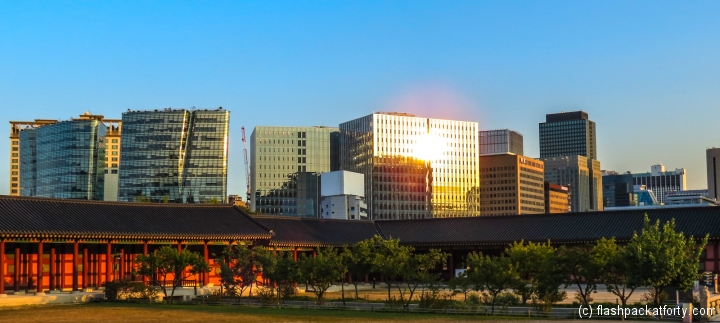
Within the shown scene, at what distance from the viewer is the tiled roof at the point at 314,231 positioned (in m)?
87.3

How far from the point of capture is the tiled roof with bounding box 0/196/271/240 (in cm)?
6600

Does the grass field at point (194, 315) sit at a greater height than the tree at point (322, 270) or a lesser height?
lesser

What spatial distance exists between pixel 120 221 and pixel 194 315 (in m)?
26.1

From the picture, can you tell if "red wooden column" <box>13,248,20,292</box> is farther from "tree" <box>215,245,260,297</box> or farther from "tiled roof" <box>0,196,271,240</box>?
"tree" <box>215,245,260,297</box>

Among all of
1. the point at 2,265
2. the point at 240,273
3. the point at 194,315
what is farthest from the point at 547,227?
the point at 2,265

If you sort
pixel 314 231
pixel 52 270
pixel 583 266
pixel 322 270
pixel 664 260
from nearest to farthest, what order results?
pixel 664 260, pixel 583 266, pixel 322 270, pixel 52 270, pixel 314 231

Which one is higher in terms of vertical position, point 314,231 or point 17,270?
point 314,231

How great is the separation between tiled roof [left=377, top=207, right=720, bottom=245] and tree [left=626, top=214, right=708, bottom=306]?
2933cm

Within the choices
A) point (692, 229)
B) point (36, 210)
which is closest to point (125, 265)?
point (36, 210)

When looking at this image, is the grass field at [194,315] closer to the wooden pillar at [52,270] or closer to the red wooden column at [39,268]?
the red wooden column at [39,268]

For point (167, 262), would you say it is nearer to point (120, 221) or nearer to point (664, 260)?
point (120, 221)

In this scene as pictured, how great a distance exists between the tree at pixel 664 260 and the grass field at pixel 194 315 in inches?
352

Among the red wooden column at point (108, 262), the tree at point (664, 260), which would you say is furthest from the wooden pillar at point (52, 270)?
the tree at point (664, 260)

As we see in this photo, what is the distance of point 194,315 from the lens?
4984 centimetres
